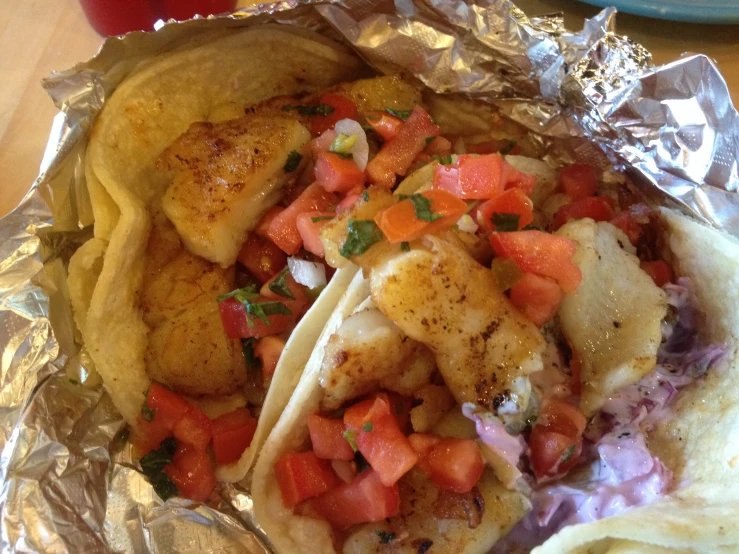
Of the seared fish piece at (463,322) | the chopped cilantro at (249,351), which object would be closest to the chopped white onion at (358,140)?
the seared fish piece at (463,322)

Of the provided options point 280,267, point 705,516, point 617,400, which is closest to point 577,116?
point 617,400

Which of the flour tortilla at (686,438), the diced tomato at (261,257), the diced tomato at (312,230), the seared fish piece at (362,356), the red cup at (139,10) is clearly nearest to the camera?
the flour tortilla at (686,438)

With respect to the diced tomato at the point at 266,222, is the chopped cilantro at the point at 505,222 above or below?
below

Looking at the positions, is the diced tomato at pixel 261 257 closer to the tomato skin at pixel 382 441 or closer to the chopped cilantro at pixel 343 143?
the chopped cilantro at pixel 343 143

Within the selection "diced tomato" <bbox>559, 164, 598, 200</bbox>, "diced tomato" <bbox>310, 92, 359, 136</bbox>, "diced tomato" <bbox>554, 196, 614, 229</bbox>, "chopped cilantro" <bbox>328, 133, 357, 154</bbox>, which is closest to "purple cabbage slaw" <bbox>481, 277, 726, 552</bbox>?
"diced tomato" <bbox>554, 196, 614, 229</bbox>

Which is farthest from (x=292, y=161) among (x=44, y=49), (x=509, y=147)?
(x=44, y=49)

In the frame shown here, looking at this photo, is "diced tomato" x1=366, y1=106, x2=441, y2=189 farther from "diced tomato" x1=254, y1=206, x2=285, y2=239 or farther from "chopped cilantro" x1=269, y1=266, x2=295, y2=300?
"chopped cilantro" x1=269, y1=266, x2=295, y2=300
